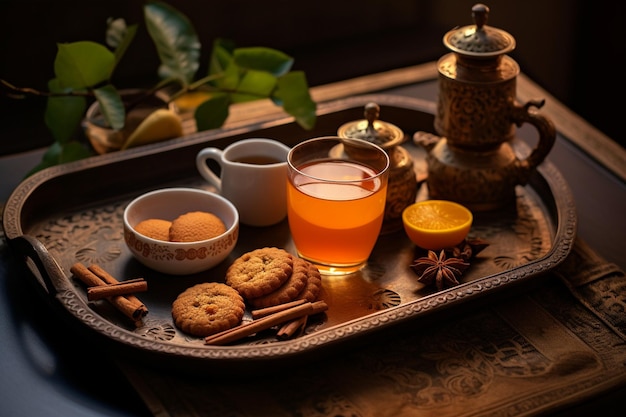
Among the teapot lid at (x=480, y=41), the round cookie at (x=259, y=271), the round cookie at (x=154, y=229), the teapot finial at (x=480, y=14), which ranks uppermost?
the teapot finial at (x=480, y=14)

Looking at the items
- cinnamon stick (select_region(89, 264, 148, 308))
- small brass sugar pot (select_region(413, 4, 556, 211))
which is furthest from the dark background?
small brass sugar pot (select_region(413, 4, 556, 211))

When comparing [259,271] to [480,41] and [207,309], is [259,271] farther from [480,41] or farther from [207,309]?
[480,41]

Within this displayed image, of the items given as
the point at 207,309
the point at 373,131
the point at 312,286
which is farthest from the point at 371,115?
the point at 207,309

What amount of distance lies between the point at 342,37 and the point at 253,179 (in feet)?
3.64

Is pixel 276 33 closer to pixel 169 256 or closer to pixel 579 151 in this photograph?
pixel 579 151

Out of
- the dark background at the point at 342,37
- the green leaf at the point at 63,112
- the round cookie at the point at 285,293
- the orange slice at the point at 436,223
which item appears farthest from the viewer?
the dark background at the point at 342,37

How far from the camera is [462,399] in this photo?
3.58 ft

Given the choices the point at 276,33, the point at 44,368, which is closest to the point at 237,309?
the point at 44,368

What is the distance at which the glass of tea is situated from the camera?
1257mm

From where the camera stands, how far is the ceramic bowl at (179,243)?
4.15ft

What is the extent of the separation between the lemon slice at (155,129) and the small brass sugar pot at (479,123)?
1.54ft

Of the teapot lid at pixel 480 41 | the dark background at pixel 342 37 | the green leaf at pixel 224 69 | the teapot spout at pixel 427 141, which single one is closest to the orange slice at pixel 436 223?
the teapot spout at pixel 427 141

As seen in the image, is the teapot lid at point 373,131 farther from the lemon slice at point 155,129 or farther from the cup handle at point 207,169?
the lemon slice at point 155,129

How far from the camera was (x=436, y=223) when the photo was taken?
4.46 feet
